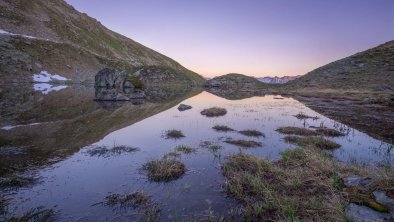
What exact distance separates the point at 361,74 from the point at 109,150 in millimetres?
104999

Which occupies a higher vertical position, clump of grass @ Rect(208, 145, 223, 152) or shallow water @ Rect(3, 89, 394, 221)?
clump of grass @ Rect(208, 145, 223, 152)

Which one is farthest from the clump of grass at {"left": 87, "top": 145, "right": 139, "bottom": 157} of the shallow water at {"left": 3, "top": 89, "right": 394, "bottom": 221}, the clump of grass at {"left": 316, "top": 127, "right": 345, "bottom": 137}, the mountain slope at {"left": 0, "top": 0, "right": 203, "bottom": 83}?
the mountain slope at {"left": 0, "top": 0, "right": 203, "bottom": 83}

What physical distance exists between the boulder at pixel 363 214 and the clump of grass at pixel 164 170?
22.7 feet

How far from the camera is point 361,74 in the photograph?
94875mm

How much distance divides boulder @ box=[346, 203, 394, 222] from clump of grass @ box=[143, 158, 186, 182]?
6.92 meters

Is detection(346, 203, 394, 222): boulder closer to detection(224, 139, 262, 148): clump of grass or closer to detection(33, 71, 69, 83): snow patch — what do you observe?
detection(224, 139, 262, 148): clump of grass

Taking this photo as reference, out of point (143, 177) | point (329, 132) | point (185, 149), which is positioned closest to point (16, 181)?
point (143, 177)

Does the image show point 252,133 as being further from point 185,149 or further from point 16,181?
point 16,181

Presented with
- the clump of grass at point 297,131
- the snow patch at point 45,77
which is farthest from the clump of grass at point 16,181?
the snow patch at point 45,77

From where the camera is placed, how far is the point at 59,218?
788cm

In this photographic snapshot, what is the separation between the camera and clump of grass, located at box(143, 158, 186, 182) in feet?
37.5

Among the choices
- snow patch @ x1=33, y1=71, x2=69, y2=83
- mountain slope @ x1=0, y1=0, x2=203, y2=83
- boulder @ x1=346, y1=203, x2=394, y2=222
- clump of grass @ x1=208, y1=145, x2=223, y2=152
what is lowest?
clump of grass @ x1=208, y1=145, x2=223, y2=152

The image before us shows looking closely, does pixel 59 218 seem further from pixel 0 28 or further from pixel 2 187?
pixel 0 28

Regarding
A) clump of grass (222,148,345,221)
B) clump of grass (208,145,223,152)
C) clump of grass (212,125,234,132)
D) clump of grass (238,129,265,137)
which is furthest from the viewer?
clump of grass (212,125,234,132)
